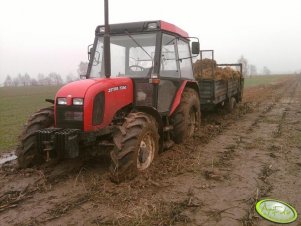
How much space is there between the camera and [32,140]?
5.92 metres

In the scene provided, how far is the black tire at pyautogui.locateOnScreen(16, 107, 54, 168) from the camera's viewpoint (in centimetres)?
593

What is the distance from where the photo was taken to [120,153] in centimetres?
529

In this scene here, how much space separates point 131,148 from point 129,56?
2.38 m

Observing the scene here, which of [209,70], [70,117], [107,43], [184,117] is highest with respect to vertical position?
[107,43]

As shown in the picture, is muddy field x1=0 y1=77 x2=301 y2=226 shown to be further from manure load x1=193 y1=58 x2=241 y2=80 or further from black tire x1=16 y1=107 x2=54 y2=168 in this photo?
manure load x1=193 y1=58 x2=241 y2=80

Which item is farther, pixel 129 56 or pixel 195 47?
pixel 195 47

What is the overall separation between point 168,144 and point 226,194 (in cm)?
224

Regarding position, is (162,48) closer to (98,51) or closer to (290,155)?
(98,51)

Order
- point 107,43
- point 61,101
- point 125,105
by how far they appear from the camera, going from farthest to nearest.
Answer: point 125,105
point 107,43
point 61,101

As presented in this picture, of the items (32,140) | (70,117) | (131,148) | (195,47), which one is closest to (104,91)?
(70,117)

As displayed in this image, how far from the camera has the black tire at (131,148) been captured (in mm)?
5293

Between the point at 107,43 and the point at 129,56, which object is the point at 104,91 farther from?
the point at 129,56

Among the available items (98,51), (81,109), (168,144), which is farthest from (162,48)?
(81,109)

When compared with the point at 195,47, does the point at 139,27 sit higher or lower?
higher
